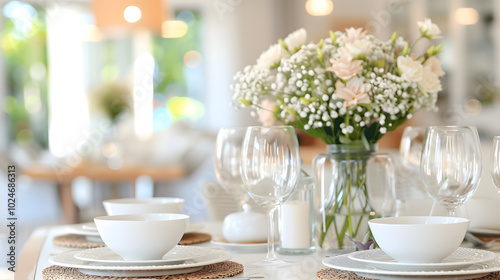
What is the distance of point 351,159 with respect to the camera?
1.22m

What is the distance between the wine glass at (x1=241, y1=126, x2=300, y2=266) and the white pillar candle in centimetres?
16

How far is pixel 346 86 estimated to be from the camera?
119cm

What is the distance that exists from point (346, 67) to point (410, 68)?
11cm

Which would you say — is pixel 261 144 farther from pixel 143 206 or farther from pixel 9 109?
pixel 9 109

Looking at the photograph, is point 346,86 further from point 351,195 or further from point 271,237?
point 271,237

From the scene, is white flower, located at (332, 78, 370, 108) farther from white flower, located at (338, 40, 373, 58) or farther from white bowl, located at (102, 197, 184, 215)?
white bowl, located at (102, 197, 184, 215)

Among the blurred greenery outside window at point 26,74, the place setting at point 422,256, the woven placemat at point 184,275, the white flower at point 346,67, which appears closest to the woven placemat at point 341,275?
the place setting at point 422,256

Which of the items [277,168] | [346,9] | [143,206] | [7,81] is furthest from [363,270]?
[7,81]

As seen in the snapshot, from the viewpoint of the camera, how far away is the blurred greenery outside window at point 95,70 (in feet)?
22.2

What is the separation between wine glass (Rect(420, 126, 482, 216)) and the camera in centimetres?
102

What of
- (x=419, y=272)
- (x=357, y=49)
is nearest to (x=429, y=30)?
(x=357, y=49)

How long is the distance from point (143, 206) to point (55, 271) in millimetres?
297

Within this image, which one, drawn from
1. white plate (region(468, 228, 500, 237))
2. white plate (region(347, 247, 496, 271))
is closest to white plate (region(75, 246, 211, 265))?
white plate (region(347, 247, 496, 271))

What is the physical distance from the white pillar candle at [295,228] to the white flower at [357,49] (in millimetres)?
277
